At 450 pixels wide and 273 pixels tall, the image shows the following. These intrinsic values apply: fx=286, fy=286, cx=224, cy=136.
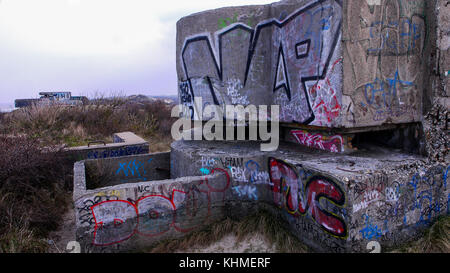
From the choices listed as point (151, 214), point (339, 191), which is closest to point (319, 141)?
point (339, 191)

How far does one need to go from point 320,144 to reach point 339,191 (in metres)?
1.57

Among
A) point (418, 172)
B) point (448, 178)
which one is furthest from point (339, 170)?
point (448, 178)

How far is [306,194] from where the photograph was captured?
11.6 feet

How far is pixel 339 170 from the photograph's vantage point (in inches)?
132

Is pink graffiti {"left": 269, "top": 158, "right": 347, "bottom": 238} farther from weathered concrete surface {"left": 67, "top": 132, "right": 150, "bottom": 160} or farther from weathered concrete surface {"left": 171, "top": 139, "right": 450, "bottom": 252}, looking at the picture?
weathered concrete surface {"left": 67, "top": 132, "right": 150, "bottom": 160}

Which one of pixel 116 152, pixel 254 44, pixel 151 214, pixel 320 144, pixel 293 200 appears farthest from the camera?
pixel 116 152

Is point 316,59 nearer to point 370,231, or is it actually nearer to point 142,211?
point 370,231

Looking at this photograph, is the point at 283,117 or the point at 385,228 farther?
the point at 283,117

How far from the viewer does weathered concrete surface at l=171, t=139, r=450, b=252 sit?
312 centimetres

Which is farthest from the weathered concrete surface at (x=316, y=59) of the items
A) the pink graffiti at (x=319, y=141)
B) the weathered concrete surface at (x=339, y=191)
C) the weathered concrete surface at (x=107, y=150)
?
the weathered concrete surface at (x=107, y=150)

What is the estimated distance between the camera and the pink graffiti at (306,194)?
3.13m

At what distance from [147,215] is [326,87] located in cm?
297

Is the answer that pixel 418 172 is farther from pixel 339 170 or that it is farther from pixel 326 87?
pixel 326 87

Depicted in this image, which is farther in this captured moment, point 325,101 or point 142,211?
point 325,101
